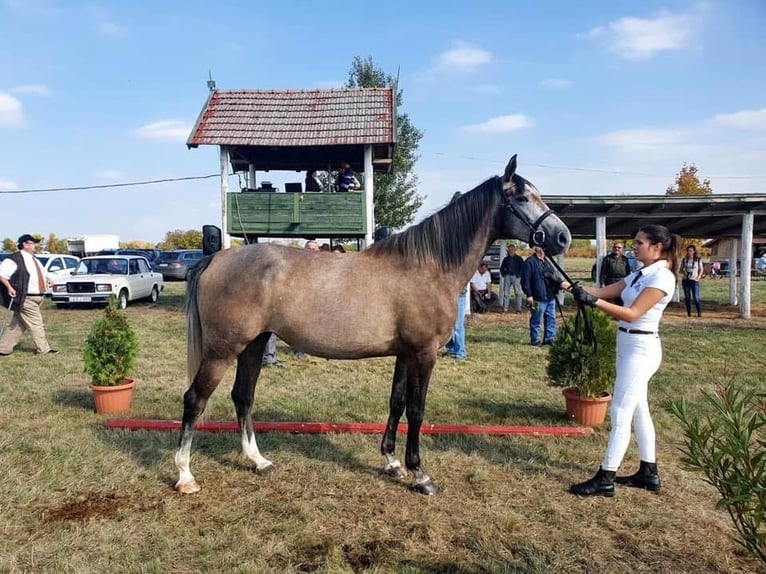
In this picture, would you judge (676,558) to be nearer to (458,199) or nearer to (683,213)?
(458,199)

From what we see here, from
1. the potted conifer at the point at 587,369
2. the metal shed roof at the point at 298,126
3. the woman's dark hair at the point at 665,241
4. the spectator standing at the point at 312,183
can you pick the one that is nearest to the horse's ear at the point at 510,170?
the woman's dark hair at the point at 665,241

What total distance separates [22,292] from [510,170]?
29.8 feet

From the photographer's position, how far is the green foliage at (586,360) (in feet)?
17.1

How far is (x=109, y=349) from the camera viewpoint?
5645 mm

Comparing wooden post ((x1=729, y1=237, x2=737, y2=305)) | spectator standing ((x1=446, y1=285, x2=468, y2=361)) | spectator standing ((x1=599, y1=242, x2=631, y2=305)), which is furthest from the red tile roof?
wooden post ((x1=729, y1=237, x2=737, y2=305))

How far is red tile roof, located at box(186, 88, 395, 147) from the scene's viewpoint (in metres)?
13.4

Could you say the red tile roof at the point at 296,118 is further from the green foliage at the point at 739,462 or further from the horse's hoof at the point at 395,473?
the green foliage at the point at 739,462

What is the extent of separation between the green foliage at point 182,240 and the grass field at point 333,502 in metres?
56.3

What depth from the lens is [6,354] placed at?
29.4 ft

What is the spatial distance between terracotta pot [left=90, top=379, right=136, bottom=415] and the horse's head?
475 centimetres

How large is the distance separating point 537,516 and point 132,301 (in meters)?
18.8

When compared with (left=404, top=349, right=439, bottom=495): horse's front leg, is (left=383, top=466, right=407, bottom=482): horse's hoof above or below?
below

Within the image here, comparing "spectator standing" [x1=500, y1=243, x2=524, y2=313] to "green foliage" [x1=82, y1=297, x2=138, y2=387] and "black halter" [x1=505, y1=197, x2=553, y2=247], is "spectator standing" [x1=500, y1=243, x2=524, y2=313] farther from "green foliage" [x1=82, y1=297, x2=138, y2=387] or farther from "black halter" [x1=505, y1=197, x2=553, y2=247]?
"green foliage" [x1=82, y1=297, x2=138, y2=387]

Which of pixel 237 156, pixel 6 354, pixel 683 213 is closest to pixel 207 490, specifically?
pixel 6 354
